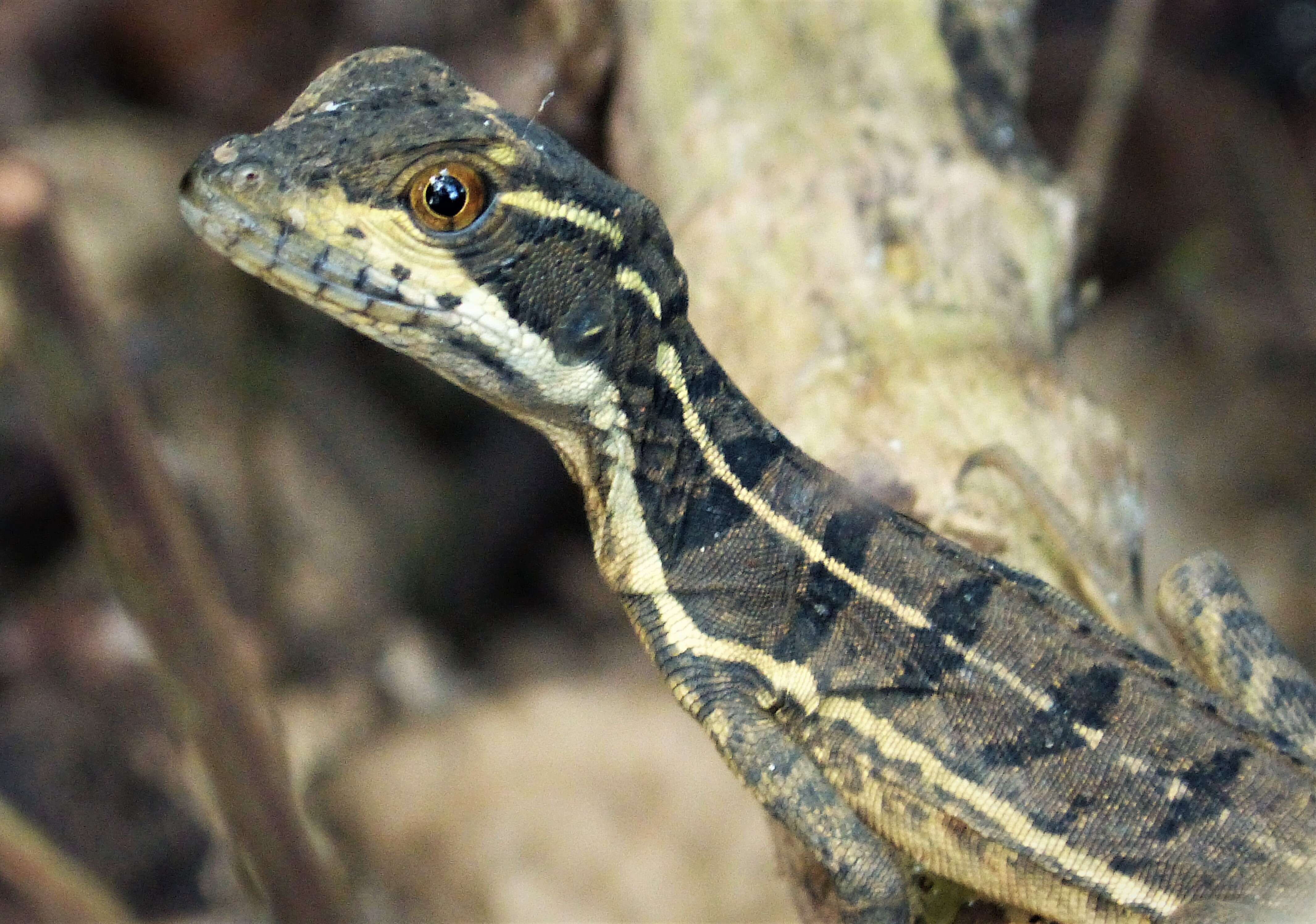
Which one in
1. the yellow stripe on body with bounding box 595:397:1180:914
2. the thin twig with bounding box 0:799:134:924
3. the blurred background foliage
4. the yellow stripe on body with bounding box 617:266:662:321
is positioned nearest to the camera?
the yellow stripe on body with bounding box 617:266:662:321

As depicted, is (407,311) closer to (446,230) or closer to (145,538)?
(446,230)

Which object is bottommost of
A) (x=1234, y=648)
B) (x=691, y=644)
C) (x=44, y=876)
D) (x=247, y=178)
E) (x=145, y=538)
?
(x=44, y=876)

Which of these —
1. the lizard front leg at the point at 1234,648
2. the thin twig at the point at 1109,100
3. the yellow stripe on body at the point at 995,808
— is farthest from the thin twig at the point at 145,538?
the thin twig at the point at 1109,100

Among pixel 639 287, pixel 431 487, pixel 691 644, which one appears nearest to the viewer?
pixel 639 287

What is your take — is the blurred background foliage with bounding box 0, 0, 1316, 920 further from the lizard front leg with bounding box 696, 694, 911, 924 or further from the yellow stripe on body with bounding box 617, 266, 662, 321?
the lizard front leg with bounding box 696, 694, 911, 924

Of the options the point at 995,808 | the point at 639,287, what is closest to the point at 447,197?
the point at 639,287

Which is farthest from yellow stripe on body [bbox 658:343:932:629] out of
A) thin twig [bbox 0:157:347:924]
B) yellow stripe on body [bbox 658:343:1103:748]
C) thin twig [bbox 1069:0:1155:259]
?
thin twig [bbox 1069:0:1155:259]

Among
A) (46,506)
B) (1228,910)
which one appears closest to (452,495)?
(46,506)
